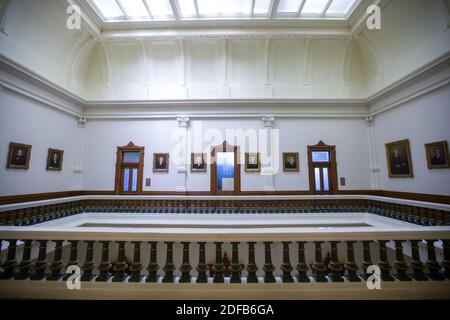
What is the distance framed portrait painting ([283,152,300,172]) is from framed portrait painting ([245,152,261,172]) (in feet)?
3.89

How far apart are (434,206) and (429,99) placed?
3.57 metres

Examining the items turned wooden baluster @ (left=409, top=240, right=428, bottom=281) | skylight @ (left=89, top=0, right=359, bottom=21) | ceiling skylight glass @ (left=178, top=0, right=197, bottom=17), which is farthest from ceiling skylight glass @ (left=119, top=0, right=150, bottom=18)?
turned wooden baluster @ (left=409, top=240, right=428, bottom=281)

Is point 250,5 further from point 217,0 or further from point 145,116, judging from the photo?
point 145,116

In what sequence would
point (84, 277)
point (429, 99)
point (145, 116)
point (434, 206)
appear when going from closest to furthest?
point (84, 277), point (434, 206), point (429, 99), point (145, 116)

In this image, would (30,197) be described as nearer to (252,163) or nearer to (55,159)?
(55,159)

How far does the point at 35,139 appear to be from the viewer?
22.5ft

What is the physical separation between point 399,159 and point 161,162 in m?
9.76

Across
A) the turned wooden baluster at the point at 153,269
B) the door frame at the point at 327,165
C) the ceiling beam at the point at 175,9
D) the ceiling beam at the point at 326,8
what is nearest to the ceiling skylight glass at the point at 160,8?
the ceiling beam at the point at 175,9

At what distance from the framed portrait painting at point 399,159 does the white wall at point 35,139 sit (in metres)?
13.4

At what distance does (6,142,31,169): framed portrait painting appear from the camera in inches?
238

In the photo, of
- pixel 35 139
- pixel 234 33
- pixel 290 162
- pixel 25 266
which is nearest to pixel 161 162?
pixel 35 139

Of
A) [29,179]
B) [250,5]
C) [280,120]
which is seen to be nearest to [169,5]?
[250,5]

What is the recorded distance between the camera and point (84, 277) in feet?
6.49

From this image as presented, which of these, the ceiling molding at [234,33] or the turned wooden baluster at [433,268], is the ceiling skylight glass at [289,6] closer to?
the ceiling molding at [234,33]
